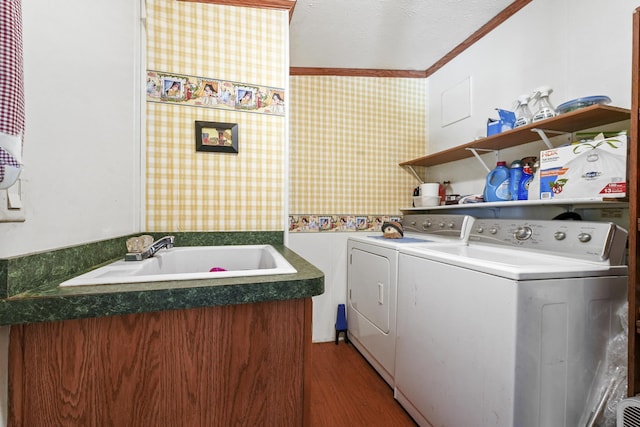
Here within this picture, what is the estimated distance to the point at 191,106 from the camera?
5.47 ft

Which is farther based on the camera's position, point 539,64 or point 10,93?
point 539,64

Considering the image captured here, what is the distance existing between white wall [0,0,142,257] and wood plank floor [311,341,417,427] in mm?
1520

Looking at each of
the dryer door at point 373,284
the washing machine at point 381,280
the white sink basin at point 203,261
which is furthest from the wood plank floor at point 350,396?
the white sink basin at point 203,261

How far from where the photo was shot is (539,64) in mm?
1737

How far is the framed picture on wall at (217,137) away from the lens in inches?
66.1

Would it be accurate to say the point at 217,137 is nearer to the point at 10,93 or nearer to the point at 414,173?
the point at 10,93

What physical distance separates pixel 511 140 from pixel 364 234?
4.55 ft

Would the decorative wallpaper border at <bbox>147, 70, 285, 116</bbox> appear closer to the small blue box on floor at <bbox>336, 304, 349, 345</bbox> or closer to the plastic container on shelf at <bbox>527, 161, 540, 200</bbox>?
the plastic container on shelf at <bbox>527, 161, 540, 200</bbox>

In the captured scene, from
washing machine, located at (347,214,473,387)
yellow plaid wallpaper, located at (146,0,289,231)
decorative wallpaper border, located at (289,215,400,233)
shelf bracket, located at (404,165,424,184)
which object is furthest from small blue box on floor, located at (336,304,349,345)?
shelf bracket, located at (404,165,424,184)

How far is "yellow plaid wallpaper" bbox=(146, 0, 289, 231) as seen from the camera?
1.63m

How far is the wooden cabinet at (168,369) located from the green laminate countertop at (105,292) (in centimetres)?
4

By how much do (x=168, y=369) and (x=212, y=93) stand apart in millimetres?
1496

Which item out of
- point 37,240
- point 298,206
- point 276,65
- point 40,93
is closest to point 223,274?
point 37,240

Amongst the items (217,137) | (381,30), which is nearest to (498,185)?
(381,30)
